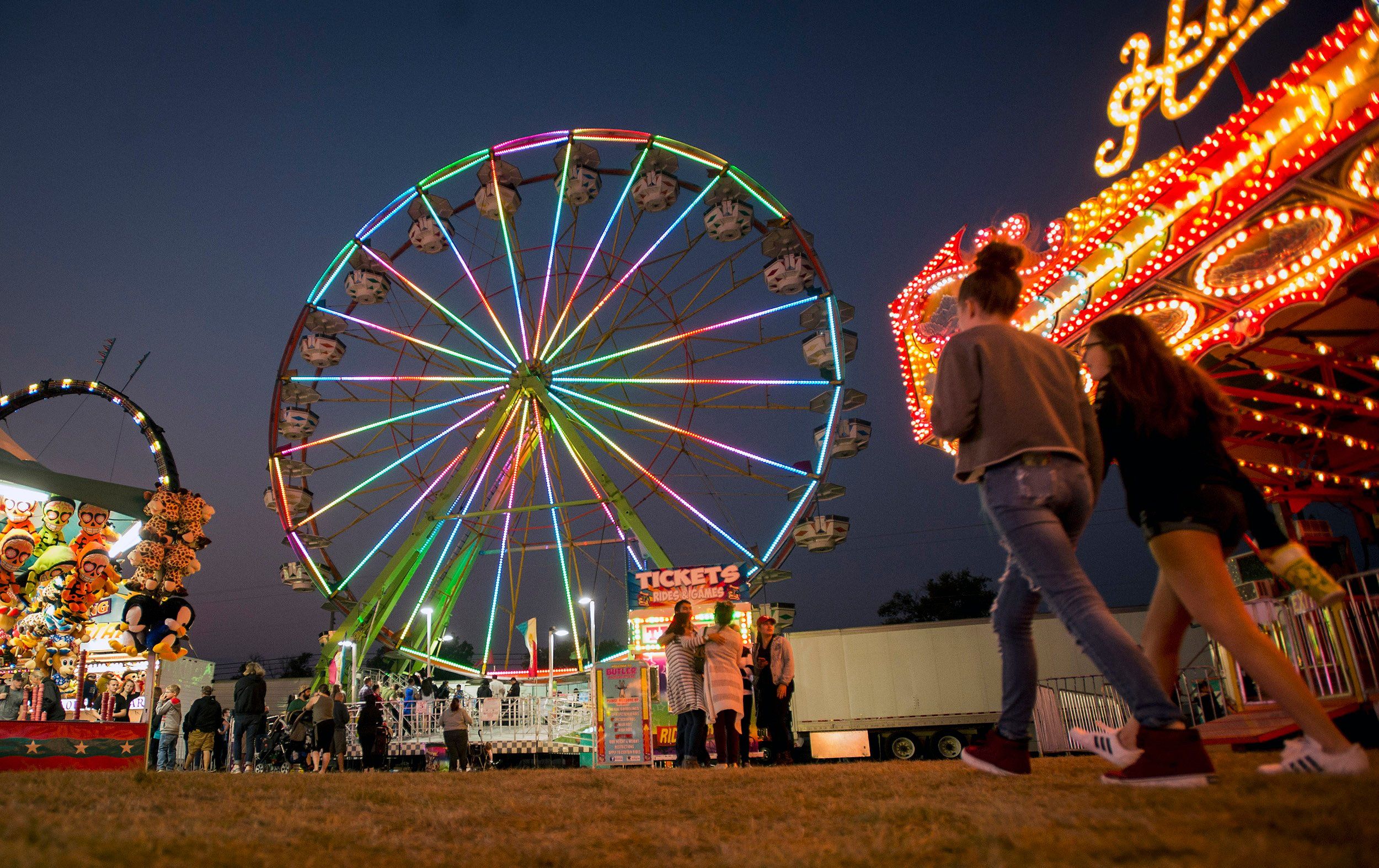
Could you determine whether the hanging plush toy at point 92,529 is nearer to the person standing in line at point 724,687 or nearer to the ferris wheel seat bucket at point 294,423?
the ferris wheel seat bucket at point 294,423

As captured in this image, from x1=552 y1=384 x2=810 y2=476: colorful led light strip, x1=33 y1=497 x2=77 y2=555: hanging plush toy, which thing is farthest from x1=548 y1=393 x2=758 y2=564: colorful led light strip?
x1=33 y1=497 x2=77 y2=555: hanging plush toy

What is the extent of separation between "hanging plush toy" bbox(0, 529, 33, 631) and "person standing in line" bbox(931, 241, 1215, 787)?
11.6m

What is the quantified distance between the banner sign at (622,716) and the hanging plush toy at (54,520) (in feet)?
24.2

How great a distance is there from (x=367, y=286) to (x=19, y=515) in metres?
8.11

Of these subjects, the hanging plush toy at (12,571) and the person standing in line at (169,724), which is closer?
the hanging plush toy at (12,571)

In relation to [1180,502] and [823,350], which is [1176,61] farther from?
[823,350]

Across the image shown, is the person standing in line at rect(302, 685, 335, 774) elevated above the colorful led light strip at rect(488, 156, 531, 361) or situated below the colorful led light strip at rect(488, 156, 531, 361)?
below

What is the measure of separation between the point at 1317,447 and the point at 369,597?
16821mm

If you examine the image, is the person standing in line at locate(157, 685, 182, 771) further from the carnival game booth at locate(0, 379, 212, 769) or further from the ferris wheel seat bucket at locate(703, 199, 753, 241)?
the ferris wheel seat bucket at locate(703, 199, 753, 241)

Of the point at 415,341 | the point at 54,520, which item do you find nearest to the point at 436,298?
the point at 415,341

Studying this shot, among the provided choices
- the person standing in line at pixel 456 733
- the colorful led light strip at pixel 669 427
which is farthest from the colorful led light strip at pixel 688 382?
the person standing in line at pixel 456 733

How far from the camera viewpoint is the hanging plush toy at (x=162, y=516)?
27.9ft

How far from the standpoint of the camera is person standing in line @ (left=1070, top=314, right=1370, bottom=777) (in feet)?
7.62

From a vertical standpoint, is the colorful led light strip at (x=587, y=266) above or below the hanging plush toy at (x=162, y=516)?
above
